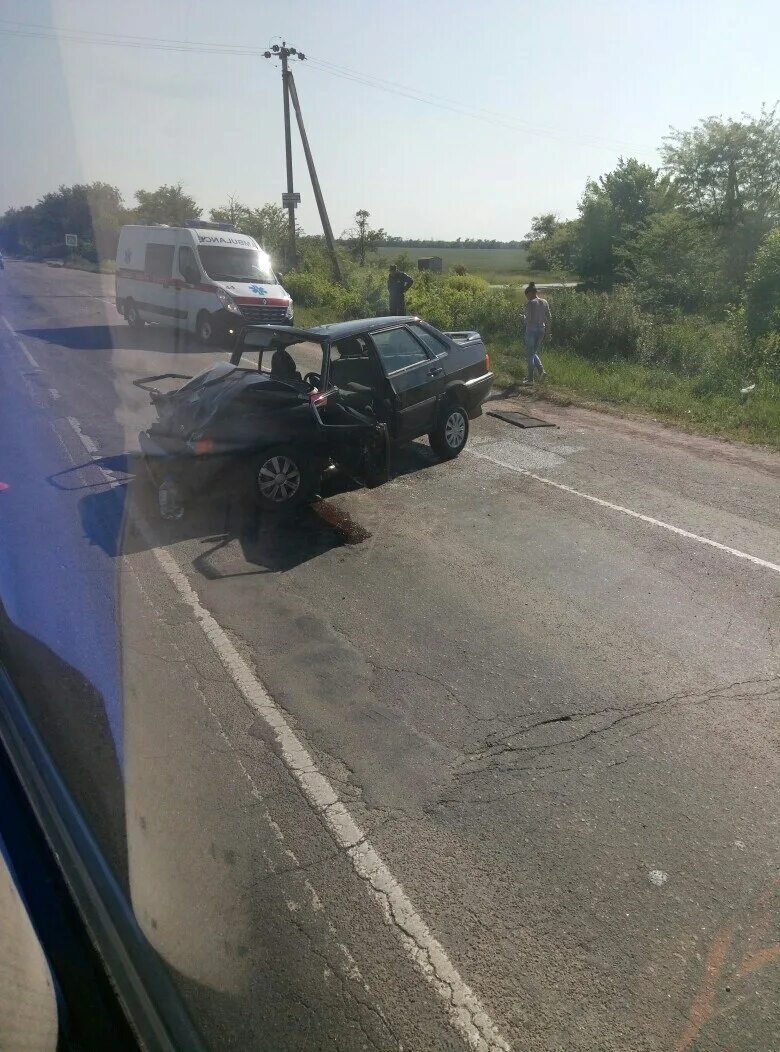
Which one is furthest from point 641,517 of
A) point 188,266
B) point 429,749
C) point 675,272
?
point 675,272

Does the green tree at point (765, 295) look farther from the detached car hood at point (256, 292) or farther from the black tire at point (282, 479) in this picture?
the black tire at point (282, 479)

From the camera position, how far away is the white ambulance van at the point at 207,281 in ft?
57.9

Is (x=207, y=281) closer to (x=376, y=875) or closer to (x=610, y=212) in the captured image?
(x=376, y=875)

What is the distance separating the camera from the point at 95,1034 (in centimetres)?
213

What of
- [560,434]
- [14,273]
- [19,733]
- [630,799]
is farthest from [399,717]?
[14,273]

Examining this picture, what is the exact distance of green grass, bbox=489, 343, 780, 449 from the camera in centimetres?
1136

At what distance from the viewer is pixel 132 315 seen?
2134cm

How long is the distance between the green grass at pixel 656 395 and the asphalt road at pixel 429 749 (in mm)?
3638

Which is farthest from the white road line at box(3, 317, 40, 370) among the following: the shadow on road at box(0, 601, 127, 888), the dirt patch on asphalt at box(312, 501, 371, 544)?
the shadow on road at box(0, 601, 127, 888)

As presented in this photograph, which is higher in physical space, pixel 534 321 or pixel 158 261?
pixel 158 261

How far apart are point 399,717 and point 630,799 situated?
127 centimetres

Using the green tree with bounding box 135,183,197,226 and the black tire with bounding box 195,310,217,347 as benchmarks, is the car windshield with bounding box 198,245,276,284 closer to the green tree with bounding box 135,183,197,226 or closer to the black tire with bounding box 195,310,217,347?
the black tire with bounding box 195,310,217,347

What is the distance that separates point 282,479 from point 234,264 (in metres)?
13.1

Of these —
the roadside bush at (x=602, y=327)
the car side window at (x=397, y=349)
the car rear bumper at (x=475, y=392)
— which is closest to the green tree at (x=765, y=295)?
the roadside bush at (x=602, y=327)
